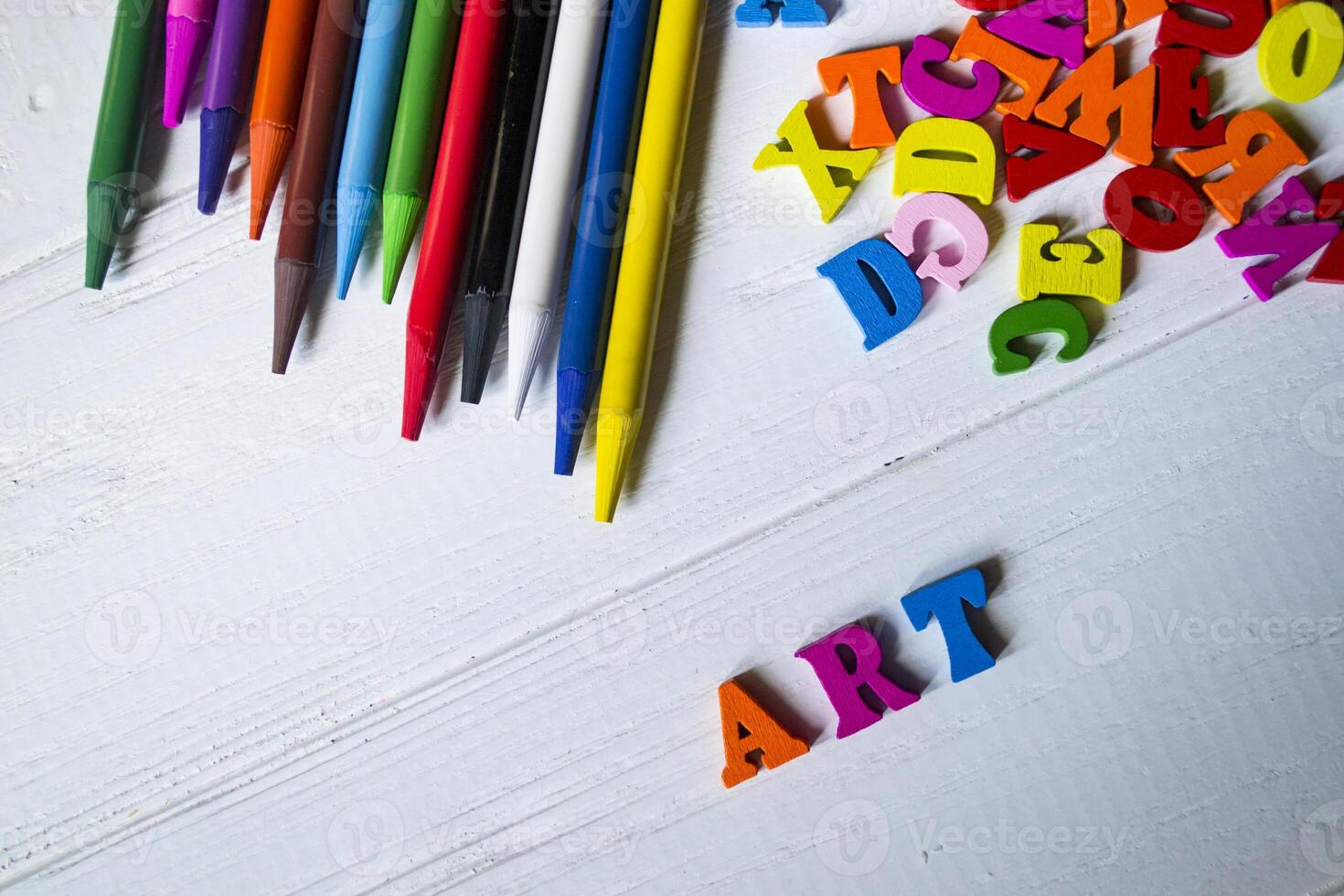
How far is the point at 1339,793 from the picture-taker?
494 millimetres

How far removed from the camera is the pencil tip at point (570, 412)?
47cm

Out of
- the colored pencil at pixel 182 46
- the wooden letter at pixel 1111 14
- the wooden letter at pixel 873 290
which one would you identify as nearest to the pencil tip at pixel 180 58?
the colored pencil at pixel 182 46

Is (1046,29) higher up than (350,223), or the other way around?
(1046,29)

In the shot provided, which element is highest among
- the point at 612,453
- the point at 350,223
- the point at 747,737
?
the point at 350,223

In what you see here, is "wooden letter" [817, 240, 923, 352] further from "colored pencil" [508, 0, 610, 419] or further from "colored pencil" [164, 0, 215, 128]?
"colored pencil" [164, 0, 215, 128]

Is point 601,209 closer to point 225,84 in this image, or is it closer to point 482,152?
point 482,152

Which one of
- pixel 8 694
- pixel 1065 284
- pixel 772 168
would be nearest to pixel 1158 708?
pixel 1065 284

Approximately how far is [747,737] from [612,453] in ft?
0.52

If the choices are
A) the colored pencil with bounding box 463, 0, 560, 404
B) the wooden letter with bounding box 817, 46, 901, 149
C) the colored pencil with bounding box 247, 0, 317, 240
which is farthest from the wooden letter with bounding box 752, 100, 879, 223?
the colored pencil with bounding box 247, 0, 317, 240

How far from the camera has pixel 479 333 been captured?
472 mm

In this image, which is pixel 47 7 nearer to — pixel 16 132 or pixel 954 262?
pixel 16 132

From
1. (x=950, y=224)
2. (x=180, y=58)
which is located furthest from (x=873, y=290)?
(x=180, y=58)

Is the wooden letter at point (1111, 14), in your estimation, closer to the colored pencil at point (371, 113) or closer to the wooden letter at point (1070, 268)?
the wooden letter at point (1070, 268)

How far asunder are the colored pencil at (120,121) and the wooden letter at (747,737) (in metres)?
0.39
